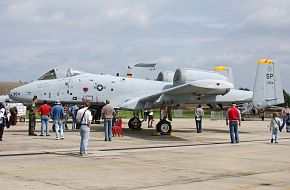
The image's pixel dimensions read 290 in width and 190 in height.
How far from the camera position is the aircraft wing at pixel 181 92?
747 inches

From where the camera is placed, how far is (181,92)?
2050cm

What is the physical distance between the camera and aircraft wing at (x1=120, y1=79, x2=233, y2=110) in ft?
62.3


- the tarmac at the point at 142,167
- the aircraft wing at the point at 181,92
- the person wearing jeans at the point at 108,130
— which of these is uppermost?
the aircraft wing at the point at 181,92

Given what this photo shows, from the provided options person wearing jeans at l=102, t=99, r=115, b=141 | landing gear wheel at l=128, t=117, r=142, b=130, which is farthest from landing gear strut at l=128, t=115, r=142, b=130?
person wearing jeans at l=102, t=99, r=115, b=141

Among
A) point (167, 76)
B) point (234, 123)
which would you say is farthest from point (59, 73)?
point (234, 123)

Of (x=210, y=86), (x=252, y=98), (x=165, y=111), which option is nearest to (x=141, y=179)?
(x=210, y=86)

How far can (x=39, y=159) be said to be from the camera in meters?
11.8

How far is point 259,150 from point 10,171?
885 centimetres

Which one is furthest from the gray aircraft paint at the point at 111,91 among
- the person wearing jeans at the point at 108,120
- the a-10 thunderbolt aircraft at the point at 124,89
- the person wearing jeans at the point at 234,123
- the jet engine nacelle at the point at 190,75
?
the person wearing jeans at the point at 108,120

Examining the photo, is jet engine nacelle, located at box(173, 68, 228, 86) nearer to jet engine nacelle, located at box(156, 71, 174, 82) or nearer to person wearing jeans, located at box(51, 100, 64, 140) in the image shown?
jet engine nacelle, located at box(156, 71, 174, 82)

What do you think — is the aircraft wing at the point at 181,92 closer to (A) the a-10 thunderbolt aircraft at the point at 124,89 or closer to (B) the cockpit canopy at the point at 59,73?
(A) the a-10 thunderbolt aircraft at the point at 124,89

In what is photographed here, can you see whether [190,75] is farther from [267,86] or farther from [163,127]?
[267,86]

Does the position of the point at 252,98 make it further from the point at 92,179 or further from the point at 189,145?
the point at 92,179

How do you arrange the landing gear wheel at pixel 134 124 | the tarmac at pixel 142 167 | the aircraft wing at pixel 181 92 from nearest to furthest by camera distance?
the tarmac at pixel 142 167 < the aircraft wing at pixel 181 92 < the landing gear wheel at pixel 134 124
